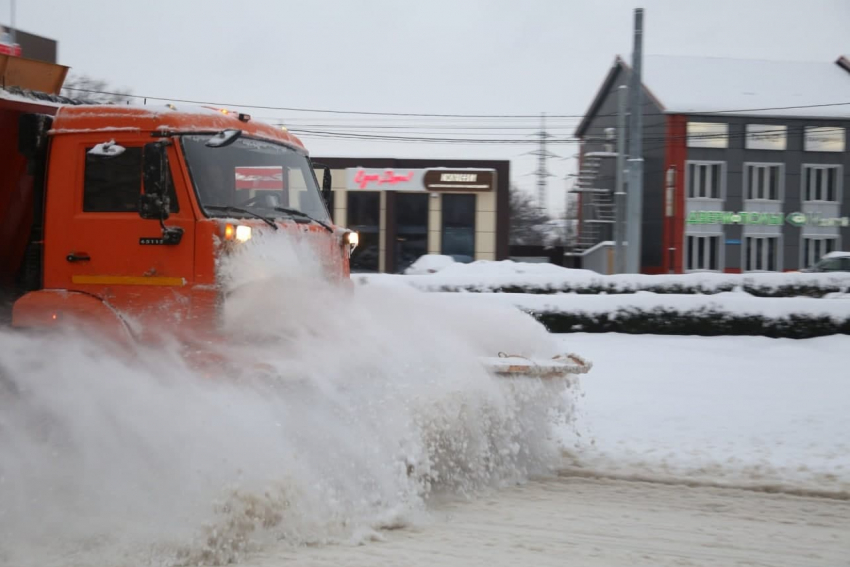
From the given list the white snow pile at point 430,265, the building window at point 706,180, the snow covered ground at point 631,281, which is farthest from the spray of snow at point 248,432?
the building window at point 706,180

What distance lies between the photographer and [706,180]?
3962cm

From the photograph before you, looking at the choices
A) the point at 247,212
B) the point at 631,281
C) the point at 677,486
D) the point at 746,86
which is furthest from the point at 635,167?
the point at 746,86

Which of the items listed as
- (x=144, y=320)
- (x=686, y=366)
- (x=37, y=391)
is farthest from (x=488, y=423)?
(x=686, y=366)

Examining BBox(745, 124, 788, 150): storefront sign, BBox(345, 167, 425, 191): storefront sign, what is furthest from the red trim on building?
BBox(345, 167, 425, 191): storefront sign

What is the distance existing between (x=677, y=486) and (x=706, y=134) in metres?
35.4

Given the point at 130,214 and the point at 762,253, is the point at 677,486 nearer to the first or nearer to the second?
the point at 130,214

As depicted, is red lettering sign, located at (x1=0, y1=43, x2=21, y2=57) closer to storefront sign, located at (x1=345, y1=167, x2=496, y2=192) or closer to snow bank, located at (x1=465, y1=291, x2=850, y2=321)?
snow bank, located at (x1=465, y1=291, x2=850, y2=321)

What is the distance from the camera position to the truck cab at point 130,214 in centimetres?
560

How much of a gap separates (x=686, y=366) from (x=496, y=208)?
2725 centimetres

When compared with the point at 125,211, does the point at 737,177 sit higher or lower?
higher

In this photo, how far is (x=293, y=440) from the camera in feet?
16.8

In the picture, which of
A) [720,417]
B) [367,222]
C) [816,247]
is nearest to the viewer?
[720,417]

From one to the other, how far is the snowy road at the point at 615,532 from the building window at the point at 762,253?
119ft

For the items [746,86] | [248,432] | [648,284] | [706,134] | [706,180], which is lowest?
[248,432]
